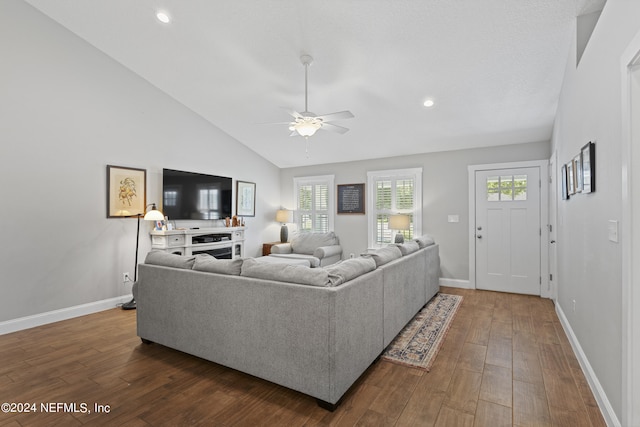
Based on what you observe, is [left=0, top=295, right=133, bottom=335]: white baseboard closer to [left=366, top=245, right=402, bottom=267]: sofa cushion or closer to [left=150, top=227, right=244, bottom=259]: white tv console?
[left=150, top=227, right=244, bottom=259]: white tv console

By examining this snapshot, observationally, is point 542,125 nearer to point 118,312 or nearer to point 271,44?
point 271,44

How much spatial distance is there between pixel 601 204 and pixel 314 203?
5.19 meters

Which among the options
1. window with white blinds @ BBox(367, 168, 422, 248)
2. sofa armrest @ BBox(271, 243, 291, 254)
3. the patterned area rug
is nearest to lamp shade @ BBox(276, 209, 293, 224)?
sofa armrest @ BBox(271, 243, 291, 254)

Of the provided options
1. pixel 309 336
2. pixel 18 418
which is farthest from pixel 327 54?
pixel 18 418

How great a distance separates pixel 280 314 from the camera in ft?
6.92

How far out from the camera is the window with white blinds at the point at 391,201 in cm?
559

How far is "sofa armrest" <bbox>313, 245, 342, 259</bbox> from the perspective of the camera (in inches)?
224

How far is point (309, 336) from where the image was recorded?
1991 millimetres

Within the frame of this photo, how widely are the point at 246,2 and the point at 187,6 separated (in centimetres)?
68

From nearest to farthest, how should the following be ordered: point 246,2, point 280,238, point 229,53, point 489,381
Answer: point 489,381
point 246,2
point 229,53
point 280,238

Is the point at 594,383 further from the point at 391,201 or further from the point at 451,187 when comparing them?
the point at 391,201

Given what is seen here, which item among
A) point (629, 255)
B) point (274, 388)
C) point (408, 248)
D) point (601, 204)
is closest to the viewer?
point (629, 255)

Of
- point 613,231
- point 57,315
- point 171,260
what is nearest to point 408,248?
point 613,231

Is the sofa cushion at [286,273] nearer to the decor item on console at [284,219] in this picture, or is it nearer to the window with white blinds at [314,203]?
the window with white blinds at [314,203]
